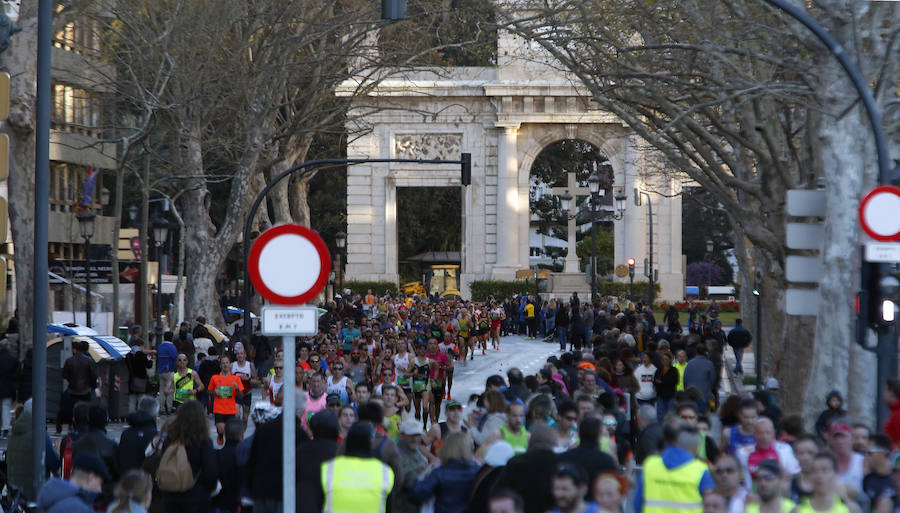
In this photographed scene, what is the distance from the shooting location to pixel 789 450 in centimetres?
1080

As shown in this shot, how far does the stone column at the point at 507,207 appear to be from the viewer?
63.9 meters

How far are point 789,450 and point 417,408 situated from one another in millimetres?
12220

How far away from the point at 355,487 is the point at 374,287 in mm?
54103

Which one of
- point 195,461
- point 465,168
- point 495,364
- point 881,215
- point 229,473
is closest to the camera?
point 195,461

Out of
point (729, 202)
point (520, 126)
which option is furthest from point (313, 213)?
point (729, 202)

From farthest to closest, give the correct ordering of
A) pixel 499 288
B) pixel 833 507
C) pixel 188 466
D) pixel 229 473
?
pixel 499 288 < pixel 229 473 < pixel 188 466 < pixel 833 507

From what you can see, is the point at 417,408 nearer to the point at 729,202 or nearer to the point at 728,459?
the point at 729,202

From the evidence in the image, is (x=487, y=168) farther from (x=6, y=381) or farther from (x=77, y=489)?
(x=77, y=489)

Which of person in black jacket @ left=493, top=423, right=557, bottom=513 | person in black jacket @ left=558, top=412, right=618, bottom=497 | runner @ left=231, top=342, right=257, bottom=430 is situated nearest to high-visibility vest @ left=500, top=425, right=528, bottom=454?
person in black jacket @ left=558, top=412, right=618, bottom=497

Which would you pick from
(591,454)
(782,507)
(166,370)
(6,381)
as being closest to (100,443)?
(591,454)

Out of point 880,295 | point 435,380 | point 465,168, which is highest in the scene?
point 465,168

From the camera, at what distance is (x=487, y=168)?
64.4 meters

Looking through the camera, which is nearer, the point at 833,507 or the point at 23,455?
the point at 833,507

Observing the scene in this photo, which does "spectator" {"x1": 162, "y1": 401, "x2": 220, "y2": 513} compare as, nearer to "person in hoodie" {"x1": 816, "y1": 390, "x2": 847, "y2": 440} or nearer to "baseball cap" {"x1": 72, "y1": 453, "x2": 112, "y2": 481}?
"baseball cap" {"x1": 72, "y1": 453, "x2": 112, "y2": 481}
